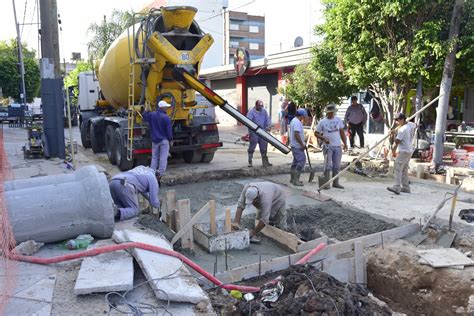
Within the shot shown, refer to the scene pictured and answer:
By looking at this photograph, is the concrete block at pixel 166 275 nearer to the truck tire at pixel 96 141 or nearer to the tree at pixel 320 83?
the truck tire at pixel 96 141

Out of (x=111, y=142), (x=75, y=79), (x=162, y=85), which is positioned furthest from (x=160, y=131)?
(x=75, y=79)

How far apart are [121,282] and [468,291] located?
363 cm

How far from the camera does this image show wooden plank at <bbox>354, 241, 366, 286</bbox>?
17.2ft

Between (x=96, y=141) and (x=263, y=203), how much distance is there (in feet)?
29.0

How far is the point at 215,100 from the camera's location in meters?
9.33

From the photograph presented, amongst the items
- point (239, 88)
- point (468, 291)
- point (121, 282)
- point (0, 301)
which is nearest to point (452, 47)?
point (468, 291)

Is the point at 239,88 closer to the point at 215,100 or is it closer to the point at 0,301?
the point at 215,100

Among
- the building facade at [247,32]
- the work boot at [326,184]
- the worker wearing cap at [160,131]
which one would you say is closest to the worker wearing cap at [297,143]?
the work boot at [326,184]

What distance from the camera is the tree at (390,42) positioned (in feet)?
31.9

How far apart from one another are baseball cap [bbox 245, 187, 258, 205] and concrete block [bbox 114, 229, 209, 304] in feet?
4.86

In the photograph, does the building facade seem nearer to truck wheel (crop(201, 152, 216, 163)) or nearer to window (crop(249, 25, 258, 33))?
window (crop(249, 25, 258, 33))

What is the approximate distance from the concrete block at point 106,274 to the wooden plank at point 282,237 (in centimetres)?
236

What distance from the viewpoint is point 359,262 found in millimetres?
5320

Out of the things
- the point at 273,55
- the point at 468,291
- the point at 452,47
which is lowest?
the point at 468,291
